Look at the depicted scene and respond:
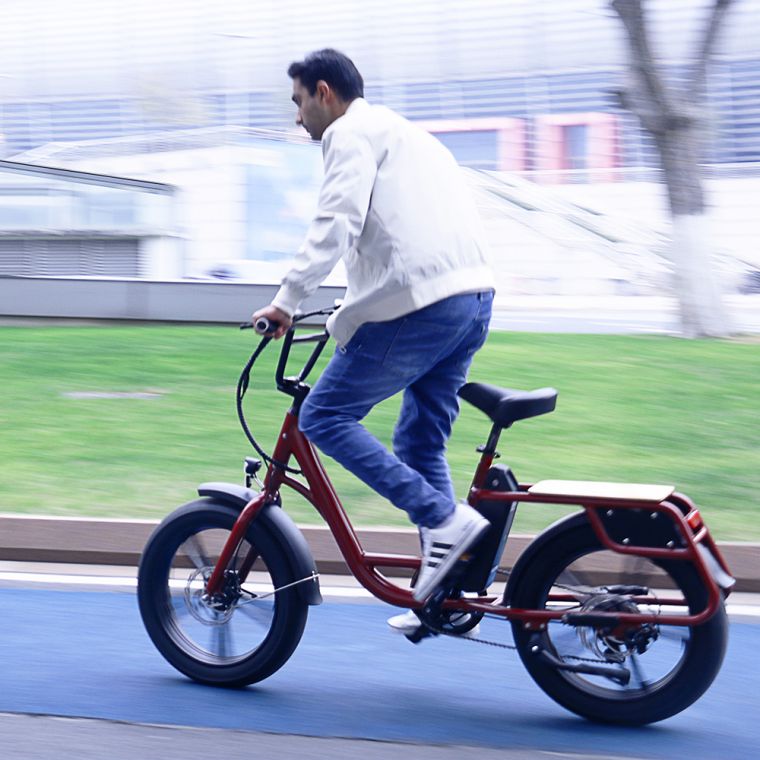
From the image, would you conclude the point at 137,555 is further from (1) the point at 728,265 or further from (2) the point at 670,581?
(1) the point at 728,265

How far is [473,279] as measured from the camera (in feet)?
12.0

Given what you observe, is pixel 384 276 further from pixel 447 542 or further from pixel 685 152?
pixel 685 152

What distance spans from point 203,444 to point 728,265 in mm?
25919

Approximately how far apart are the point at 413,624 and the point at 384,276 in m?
1.03

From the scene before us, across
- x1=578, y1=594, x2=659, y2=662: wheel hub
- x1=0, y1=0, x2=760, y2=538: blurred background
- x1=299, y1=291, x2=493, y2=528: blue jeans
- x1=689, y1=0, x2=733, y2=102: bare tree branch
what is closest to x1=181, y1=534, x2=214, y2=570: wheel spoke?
x1=299, y1=291, x2=493, y2=528: blue jeans

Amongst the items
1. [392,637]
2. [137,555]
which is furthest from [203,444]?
[392,637]

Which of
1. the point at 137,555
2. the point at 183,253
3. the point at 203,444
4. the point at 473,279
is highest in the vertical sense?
the point at 473,279

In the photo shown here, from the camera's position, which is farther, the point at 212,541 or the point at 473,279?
the point at 212,541

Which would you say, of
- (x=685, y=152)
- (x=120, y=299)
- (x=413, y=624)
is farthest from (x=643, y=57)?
(x=413, y=624)

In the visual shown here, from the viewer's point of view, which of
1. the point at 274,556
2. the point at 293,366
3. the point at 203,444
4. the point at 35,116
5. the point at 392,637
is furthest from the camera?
the point at 35,116

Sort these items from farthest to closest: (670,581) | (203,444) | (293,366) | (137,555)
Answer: (293,366), (203,444), (137,555), (670,581)

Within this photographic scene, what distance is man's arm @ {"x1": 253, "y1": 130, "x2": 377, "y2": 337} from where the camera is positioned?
349 cm

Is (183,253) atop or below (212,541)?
below

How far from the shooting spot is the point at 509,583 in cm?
365
